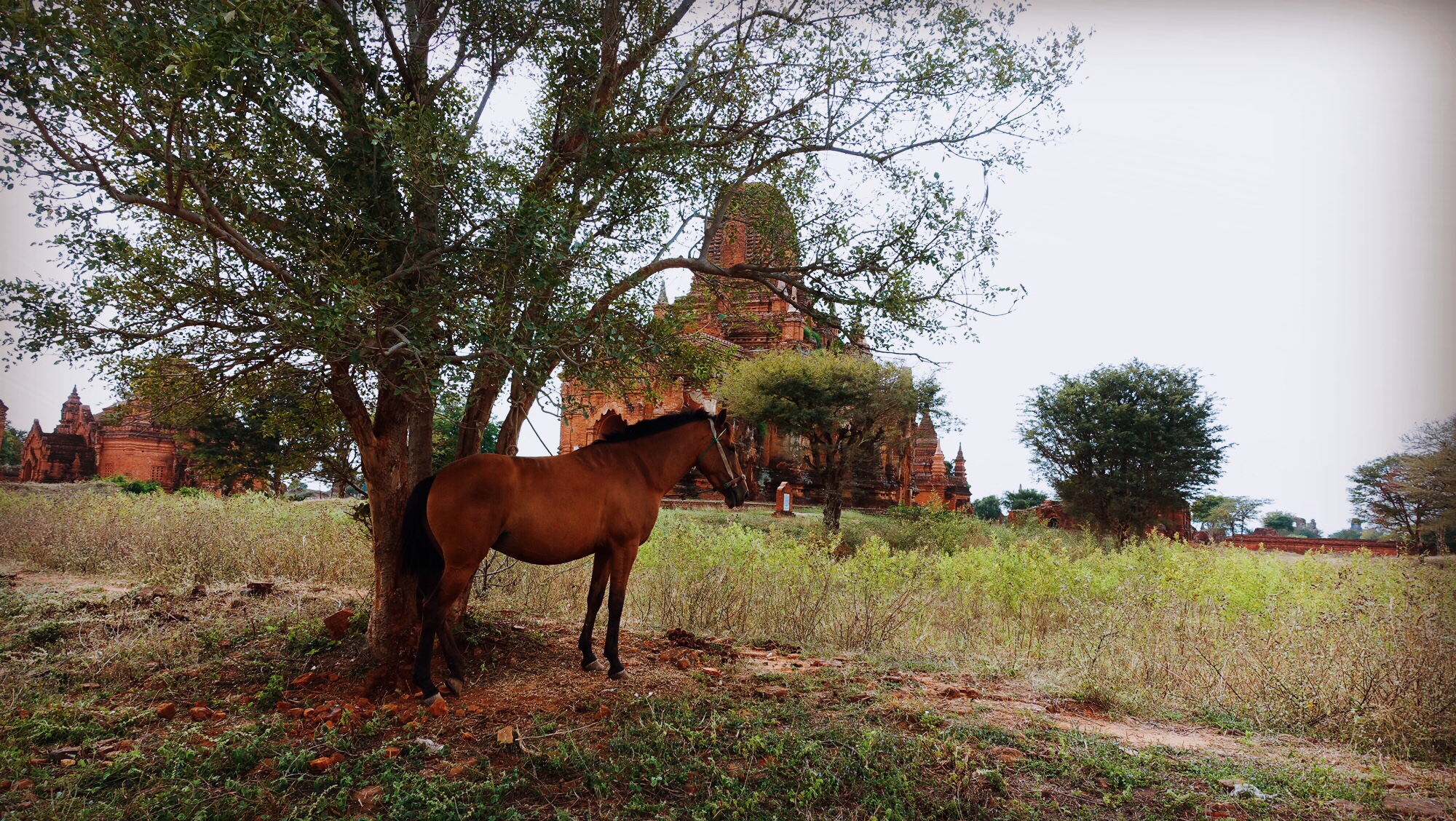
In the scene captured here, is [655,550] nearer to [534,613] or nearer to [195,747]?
[534,613]

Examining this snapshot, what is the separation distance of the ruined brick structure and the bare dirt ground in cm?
2205

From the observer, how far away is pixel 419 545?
197 inches

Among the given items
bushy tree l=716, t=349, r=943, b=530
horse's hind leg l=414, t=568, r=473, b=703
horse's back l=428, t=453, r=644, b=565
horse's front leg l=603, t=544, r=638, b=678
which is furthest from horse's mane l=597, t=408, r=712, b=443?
bushy tree l=716, t=349, r=943, b=530

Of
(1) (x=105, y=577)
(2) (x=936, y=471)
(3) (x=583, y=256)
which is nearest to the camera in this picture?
(3) (x=583, y=256)

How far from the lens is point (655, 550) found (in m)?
9.91

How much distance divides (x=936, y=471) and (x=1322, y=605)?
1168 inches

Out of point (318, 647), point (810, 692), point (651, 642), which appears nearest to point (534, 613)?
point (651, 642)

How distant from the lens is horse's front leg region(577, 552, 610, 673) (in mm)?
5535

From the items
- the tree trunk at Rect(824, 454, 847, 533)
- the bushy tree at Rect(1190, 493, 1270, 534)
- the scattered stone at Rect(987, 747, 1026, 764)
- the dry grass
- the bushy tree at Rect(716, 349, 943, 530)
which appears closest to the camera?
the scattered stone at Rect(987, 747, 1026, 764)

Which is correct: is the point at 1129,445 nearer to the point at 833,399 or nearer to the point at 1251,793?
the point at 833,399

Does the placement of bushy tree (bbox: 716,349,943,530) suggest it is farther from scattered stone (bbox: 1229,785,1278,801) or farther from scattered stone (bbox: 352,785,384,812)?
scattered stone (bbox: 352,785,384,812)

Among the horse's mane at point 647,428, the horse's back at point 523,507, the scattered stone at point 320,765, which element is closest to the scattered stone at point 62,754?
the scattered stone at point 320,765

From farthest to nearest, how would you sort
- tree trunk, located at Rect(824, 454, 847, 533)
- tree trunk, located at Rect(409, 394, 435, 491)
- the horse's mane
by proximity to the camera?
1. tree trunk, located at Rect(824, 454, 847, 533)
2. the horse's mane
3. tree trunk, located at Rect(409, 394, 435, 491)

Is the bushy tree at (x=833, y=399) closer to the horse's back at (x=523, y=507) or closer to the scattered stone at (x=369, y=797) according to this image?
the horse's back at (x=523, y=507)
